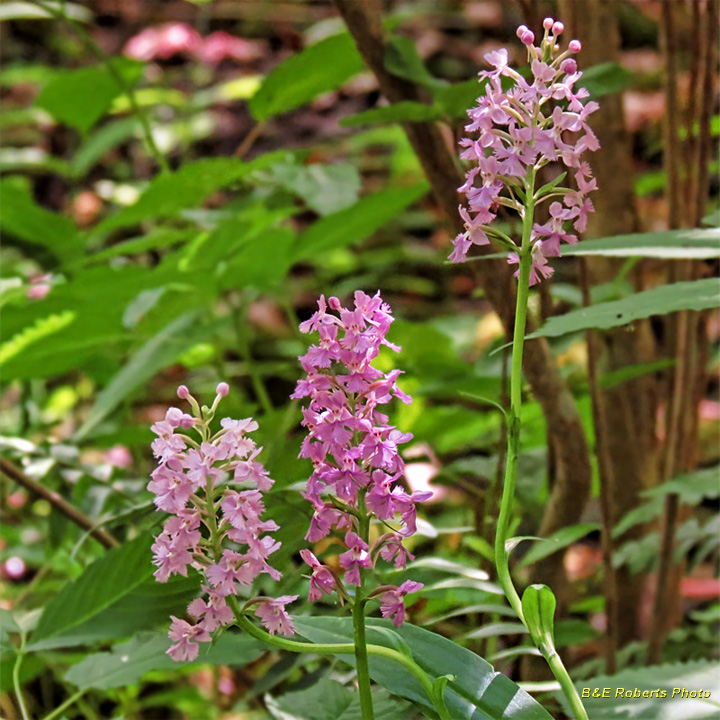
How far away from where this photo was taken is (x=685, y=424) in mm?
870

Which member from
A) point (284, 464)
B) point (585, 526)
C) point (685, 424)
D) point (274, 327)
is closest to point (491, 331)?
point (274, 327)

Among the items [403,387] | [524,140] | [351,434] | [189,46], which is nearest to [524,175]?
[524,140]

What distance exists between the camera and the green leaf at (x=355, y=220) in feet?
2.88

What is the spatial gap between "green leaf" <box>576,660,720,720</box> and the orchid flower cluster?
224mm

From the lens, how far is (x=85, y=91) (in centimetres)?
115

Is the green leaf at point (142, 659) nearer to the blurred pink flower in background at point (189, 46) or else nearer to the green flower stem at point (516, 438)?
the green flower stem at point (516, 438)

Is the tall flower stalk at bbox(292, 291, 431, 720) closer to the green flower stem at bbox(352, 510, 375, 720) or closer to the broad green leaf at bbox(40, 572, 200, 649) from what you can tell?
the green flower stem at bbox(352, 510, 375, 720)

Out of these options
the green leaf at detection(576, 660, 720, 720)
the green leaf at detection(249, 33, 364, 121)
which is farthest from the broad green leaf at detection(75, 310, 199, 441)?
the green leaf at detection(576, 660, 720, 720)

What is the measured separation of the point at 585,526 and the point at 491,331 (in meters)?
1.59

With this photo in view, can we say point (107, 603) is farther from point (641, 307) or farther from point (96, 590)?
point (641, 307)

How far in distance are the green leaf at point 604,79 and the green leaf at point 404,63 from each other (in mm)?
107

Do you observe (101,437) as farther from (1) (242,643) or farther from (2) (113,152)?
(2) (113,152)

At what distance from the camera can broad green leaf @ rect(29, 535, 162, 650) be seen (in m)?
0.55

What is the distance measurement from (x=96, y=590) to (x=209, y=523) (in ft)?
0.78
